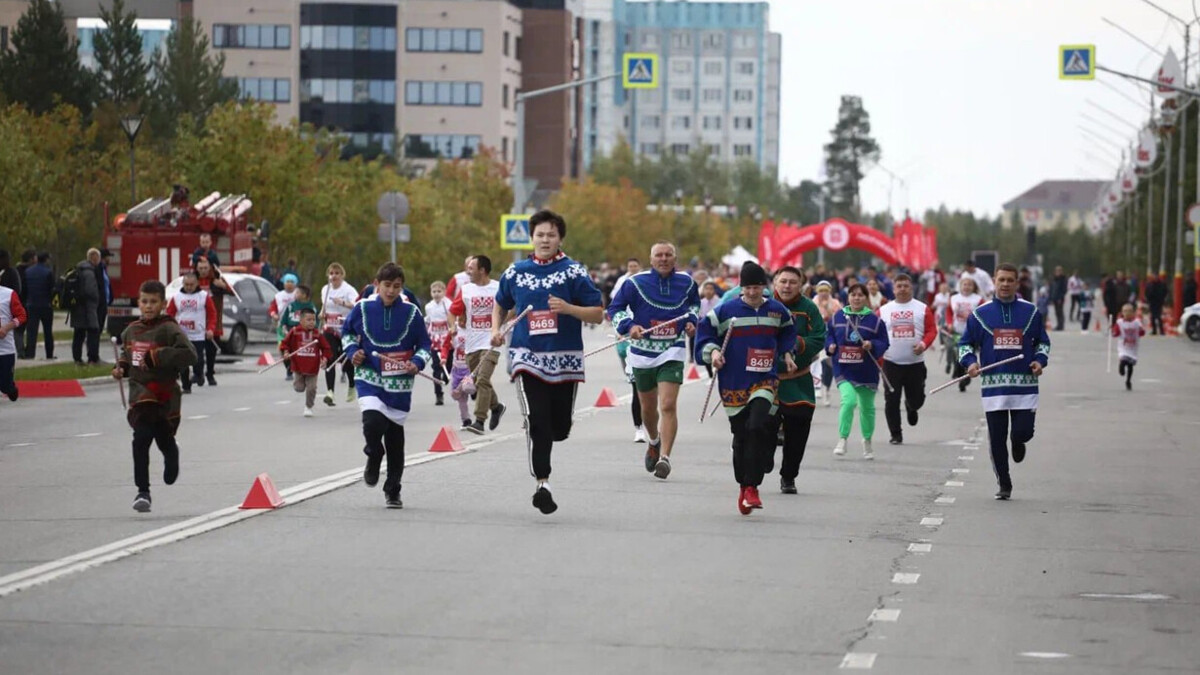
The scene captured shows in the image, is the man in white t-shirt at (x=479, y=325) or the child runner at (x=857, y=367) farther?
the man in white t-shirt at (x=479, y=325)

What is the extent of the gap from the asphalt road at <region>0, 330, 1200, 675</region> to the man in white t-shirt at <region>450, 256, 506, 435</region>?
1.22 meters

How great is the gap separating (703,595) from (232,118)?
146 ft

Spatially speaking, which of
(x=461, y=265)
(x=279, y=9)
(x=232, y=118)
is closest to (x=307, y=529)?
(x=232, y=118)

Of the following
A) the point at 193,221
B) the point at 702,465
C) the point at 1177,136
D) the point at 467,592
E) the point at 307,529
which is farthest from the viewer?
the point at 1177,136

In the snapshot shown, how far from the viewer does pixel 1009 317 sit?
15.3m

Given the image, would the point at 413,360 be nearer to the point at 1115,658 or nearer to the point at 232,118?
the point at 1115,658

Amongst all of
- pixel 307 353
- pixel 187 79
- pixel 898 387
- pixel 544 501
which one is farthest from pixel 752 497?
pixel 187 79

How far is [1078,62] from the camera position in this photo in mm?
44094

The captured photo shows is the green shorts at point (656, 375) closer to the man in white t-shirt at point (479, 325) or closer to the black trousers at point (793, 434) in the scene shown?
the black trousers at point (793, 434)

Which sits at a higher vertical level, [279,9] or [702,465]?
[279,9]

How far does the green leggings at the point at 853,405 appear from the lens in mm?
18656

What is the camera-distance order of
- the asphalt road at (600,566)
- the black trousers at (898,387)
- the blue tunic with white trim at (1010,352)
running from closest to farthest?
1. the asphalt road at (600,566)
2. the blue tunic with white trim at (1010,352)
3. the black trousers at (898,387)

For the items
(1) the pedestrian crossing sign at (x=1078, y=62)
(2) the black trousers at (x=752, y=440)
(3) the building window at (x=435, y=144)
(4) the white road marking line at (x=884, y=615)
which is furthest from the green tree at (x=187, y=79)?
(4) the white road marking line at (x=884, y=615)

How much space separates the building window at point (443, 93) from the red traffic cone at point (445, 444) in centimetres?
10481
